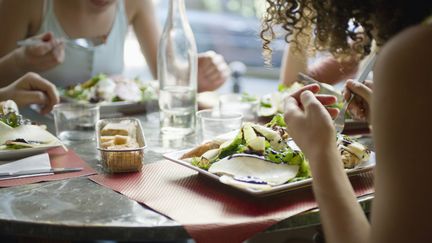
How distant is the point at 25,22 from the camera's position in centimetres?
226

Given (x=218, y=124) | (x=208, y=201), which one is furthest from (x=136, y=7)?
(x=208, y=201)

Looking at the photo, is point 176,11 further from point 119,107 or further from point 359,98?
point 359,98

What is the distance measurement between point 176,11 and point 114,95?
14.7 inches

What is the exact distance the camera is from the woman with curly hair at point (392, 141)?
32.8 inches

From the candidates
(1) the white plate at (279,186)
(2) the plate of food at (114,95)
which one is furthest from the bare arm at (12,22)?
(1) the white plate at (279,186)

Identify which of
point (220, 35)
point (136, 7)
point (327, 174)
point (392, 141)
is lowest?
point (220, 35)

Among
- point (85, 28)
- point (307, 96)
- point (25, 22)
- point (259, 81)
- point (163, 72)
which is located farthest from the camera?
point (259, 81)

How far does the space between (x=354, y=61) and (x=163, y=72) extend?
75 centimetres

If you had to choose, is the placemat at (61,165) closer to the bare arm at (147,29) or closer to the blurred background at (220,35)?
the bare arm at (147,29)

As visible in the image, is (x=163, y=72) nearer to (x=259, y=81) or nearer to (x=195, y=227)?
(x=195, y=227)

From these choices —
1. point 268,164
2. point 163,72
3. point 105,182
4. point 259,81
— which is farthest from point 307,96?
point 259,81

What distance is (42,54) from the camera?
6.18 feet

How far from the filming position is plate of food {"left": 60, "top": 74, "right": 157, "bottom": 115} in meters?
1.91

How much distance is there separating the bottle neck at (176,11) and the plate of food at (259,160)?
0.64 meters
